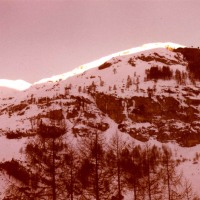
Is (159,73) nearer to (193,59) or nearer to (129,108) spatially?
(193,59)

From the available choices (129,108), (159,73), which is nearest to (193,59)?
(159,73)

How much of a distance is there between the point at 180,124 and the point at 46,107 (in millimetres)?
25910

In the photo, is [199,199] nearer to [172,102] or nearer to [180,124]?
[180,124]

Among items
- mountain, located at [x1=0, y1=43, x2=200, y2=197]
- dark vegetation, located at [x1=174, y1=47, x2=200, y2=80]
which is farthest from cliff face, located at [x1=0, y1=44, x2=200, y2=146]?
dark vegetation, located at [x1=174, y1=47, x2=200, y2=80]

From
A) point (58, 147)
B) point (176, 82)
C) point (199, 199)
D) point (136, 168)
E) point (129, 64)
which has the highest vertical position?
point (129, 64)

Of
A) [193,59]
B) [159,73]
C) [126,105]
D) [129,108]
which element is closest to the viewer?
[129,108]

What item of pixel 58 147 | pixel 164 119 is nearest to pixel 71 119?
pixel 164 119

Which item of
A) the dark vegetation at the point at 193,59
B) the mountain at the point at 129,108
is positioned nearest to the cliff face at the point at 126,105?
the mountain at the point at 129,108

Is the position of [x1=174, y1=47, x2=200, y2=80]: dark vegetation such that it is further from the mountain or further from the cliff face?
the cliff face

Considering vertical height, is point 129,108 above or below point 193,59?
below

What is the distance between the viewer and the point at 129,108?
63.5m

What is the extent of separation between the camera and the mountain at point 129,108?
176ft

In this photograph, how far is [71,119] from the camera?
58.7 metres

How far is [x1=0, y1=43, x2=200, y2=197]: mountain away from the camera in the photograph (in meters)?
53.5
